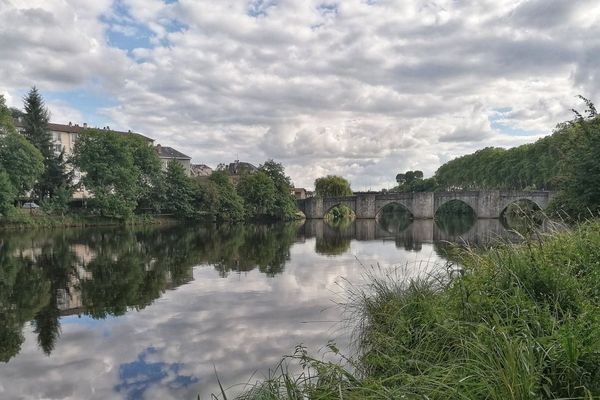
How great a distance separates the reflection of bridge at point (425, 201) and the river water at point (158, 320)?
59310 mm

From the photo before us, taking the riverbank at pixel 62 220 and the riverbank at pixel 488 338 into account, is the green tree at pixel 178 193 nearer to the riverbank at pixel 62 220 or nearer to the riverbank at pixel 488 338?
the riverbank at pixel 62 220

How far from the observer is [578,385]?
3844 millimetres

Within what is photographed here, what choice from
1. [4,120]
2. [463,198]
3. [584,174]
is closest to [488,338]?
[584,174]

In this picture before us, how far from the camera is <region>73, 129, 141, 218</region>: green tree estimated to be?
56.2 m

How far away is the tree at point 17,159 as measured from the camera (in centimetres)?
4662

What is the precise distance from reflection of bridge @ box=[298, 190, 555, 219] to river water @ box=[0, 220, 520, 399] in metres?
59.3

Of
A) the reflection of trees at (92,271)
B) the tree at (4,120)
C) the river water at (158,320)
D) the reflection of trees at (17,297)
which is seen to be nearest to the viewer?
the river water at (158,320)

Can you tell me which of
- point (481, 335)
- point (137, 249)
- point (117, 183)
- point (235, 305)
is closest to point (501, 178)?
point (117, 183)

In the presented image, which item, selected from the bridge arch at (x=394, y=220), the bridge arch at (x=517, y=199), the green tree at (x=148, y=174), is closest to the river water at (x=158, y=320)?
the bridge arch at (x=394, y=220)

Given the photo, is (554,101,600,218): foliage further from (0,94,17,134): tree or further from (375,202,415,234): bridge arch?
(0,94,17,134): tree

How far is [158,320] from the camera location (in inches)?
509

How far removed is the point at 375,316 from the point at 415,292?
1131 millimetres

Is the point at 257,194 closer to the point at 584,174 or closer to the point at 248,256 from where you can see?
the point at 248,256

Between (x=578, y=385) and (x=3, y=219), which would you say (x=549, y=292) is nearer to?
(x=578, y=385)
